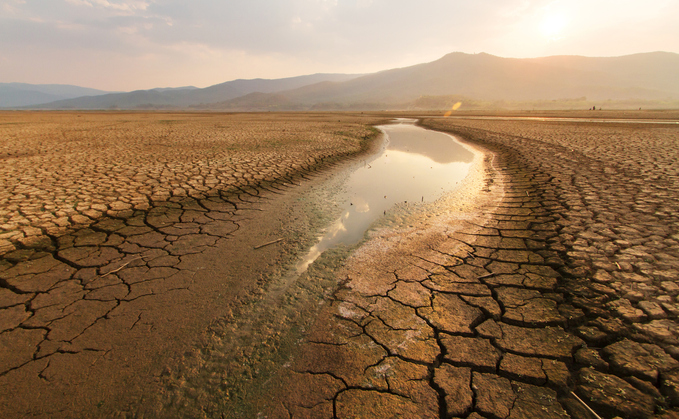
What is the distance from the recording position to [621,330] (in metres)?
1.78

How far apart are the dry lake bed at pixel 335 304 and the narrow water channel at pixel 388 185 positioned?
14 centimetres

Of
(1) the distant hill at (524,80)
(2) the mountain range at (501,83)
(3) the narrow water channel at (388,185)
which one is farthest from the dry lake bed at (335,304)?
(1) the distant hill at (524,80)

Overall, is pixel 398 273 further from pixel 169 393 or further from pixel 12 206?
pixel 12 206

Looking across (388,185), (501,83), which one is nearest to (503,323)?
(388,185)

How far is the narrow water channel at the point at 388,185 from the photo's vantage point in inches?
142

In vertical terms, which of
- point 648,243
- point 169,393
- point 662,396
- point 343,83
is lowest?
point 169,393

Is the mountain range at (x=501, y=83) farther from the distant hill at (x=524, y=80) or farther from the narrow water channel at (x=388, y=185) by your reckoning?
the narrow water channel at (x=388, y=185)

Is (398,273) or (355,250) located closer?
(398,273)

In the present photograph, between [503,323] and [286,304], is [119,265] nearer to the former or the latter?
[286,304]

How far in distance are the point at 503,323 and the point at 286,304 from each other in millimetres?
1671

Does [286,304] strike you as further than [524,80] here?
No

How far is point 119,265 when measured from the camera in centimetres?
274

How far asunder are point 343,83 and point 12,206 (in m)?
207

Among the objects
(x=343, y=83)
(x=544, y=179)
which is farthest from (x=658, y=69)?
(x=544, y=179)
